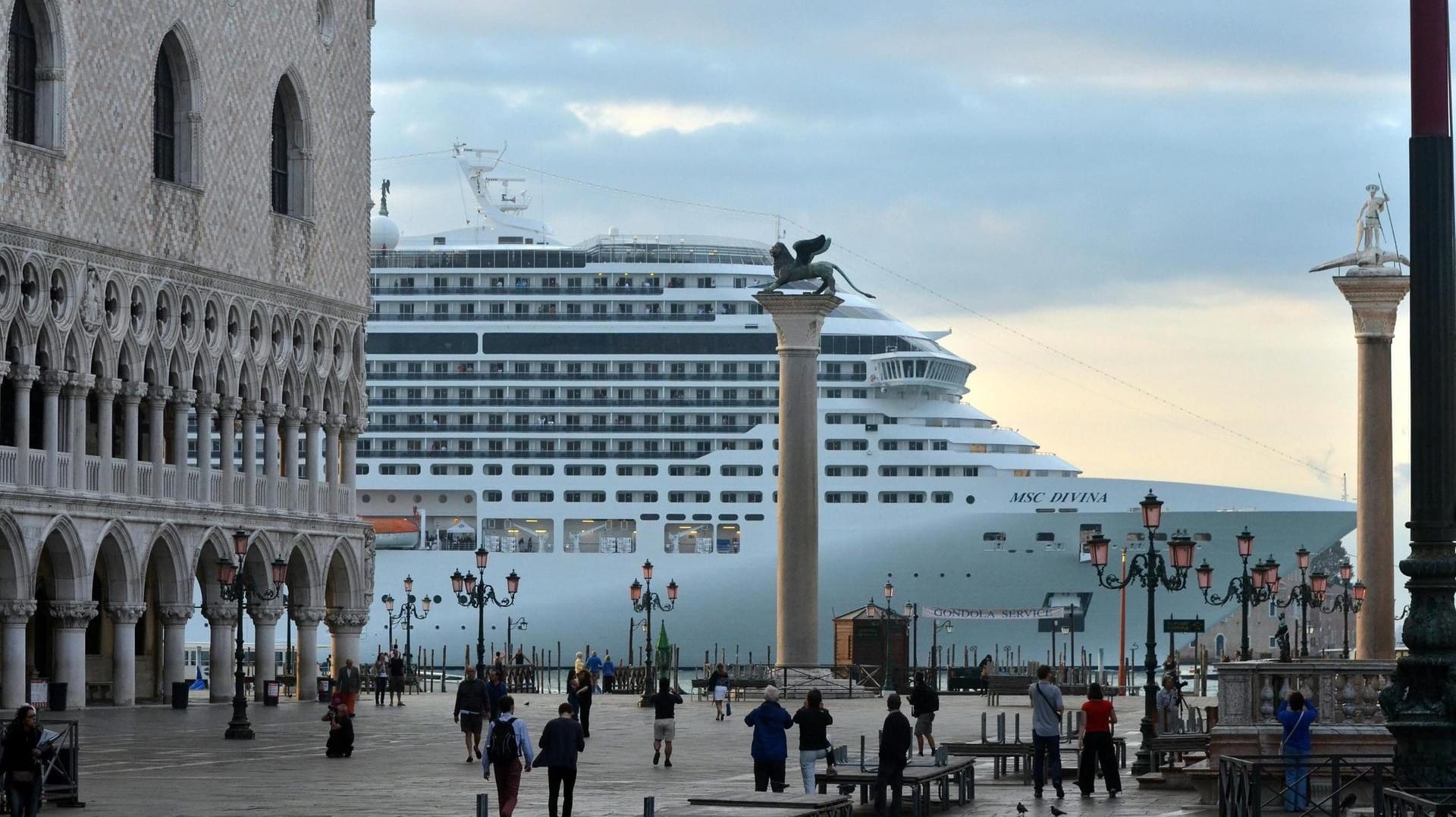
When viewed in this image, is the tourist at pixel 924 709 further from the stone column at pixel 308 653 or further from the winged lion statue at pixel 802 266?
the stone column at pixel 308 653

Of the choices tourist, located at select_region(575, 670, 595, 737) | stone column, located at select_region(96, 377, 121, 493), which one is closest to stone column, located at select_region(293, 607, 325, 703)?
stone column, located at select_region(96, 377, 121, 493)

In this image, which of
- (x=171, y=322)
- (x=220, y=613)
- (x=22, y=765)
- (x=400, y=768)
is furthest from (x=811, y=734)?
(x=220, y=613)

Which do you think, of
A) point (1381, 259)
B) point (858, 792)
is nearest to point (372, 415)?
point (1381, 259)

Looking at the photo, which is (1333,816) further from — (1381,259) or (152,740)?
(1381,259)

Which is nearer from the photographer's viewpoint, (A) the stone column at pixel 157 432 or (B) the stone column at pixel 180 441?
(A) the stone column at pixel 157 432

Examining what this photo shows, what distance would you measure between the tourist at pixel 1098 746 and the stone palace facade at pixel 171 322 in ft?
70.7

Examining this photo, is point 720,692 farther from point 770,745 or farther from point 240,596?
point 770,745

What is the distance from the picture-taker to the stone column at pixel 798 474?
142 feet

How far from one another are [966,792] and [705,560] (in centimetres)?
5900

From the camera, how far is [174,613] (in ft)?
153

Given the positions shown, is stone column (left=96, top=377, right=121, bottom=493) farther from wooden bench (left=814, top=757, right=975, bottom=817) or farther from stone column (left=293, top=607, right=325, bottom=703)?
wooden bench (left=814, top=757, right=975, bottom=817)

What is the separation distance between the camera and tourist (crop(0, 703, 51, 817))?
17906mm

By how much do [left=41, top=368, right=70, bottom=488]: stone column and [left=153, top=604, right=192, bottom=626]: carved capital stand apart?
4.63m

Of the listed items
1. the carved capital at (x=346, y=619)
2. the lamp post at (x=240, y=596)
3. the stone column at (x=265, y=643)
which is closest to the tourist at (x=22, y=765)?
the lamp post at (x=240, y=596)
